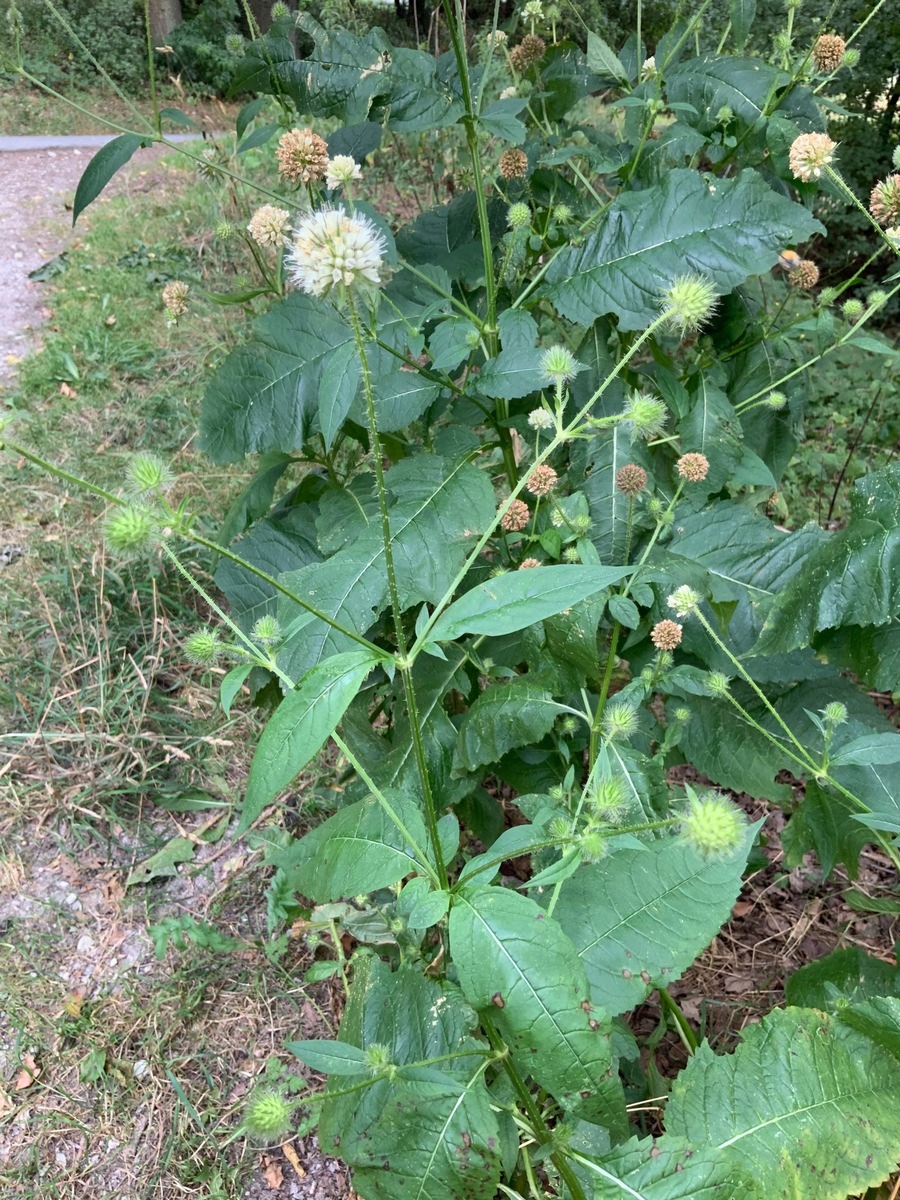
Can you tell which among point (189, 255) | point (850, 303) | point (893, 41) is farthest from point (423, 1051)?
point (189, 255)

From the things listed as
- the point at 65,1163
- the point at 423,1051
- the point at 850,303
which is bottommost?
the point at 65,1163

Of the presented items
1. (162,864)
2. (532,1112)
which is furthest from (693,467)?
(162,864)

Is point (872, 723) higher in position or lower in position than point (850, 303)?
lower

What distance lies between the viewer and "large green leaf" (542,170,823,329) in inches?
59.8

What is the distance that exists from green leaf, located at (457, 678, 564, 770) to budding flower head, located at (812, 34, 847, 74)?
1.47m

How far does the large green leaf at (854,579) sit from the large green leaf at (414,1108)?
0.89 m

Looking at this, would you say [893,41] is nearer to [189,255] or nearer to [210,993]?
[189,255]

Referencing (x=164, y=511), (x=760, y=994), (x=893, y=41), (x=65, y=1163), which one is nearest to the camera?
(x=164, y=511)

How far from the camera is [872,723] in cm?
169

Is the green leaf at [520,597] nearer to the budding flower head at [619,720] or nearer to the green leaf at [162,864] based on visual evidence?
the budding flower head at [619,720]

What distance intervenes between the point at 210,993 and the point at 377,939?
0.61 meters

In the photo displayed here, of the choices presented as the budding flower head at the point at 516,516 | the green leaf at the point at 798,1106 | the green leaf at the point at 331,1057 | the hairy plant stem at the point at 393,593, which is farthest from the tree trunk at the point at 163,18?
the green leaf at the point at 798,1106

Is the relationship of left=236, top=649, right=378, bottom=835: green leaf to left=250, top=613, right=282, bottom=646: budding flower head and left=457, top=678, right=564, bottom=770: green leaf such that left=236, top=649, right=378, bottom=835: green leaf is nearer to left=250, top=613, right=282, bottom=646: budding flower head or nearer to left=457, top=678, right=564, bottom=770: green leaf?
left=250, top=613, right=282, bottom=646: budding flower head

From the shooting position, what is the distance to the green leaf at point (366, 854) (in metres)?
1.14
